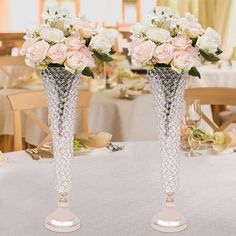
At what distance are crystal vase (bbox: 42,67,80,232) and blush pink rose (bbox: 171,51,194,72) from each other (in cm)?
24

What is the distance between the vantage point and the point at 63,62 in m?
1.31

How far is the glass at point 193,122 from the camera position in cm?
203

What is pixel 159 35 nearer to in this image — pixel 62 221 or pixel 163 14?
pixel 163 14

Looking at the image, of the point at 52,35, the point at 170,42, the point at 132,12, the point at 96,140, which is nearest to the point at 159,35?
the point at 170,42

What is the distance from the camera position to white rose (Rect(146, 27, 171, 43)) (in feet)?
4.23

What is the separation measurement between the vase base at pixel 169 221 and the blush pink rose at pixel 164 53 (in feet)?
1.26

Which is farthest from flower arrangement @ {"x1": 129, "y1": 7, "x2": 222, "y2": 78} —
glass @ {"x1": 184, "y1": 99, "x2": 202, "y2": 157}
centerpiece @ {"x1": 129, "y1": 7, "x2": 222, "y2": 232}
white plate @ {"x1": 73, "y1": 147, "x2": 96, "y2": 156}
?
white plate @ {"x1": 73, "y1": 147, "x2": 96, "y2": 156}

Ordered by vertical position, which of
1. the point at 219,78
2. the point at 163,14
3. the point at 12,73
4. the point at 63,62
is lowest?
the point at 219,78

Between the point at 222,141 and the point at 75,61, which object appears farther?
the point at 222,141

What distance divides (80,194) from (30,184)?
19 centimetres

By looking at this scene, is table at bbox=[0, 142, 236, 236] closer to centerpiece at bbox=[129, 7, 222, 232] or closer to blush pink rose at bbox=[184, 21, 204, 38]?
centerpiece at bbox=[129, 7, 222, 232]

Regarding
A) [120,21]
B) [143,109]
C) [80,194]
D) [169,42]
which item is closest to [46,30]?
[169,42]

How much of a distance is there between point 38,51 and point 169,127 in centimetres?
36

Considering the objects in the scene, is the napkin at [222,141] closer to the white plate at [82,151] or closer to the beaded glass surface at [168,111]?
the white plate at [82,151]
